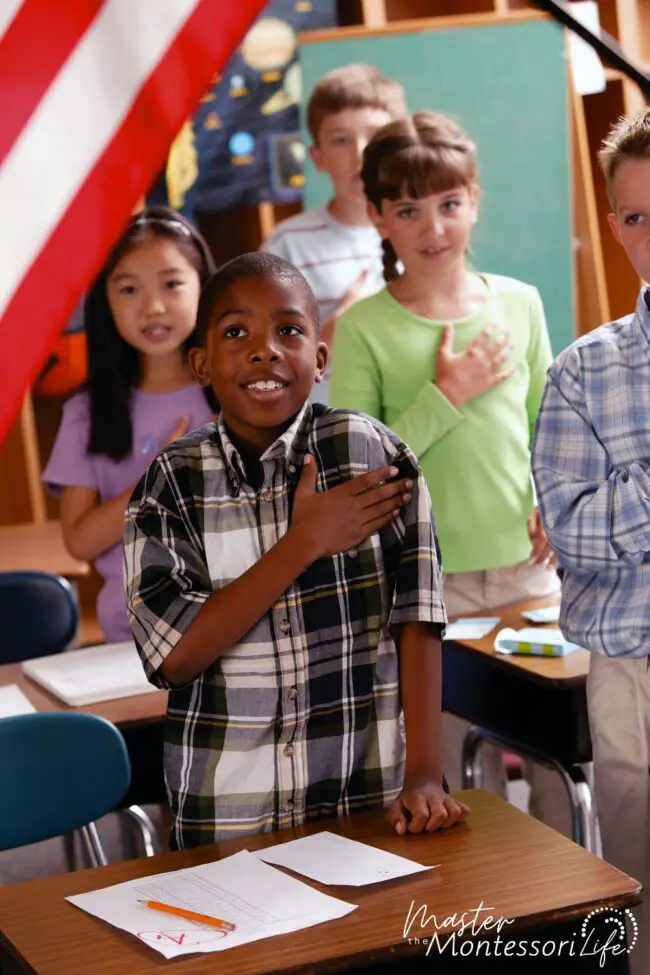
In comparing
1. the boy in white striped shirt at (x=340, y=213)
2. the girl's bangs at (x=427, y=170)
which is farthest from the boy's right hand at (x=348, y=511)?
the boy in white striped shirt at (x=340, y=213)

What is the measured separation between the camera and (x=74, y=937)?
4.57 feet

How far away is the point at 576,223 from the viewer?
173 inches

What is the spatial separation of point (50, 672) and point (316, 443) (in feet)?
3.17

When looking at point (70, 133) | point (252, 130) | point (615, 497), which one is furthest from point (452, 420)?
point (252, 130)

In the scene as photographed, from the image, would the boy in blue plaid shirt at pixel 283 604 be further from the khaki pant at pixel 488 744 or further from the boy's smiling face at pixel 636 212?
the khaki pant at pixel 488 744

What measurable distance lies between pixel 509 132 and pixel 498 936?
302 cm

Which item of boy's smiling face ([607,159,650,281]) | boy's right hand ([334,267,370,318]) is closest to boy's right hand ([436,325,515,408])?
boy's right hand ([334,267,370,318])

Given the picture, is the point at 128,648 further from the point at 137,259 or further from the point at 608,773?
the point at 608,773

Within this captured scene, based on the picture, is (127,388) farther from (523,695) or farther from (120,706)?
(523,695)

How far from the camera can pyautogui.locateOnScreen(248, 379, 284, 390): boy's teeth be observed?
5.61 ft

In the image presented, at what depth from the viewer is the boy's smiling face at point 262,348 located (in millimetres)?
1709

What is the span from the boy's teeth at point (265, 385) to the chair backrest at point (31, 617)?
1610 mm

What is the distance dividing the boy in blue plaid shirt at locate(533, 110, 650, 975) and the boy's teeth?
0.49 metres

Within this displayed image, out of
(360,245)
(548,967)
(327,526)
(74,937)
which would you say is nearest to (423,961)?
(548,967)
